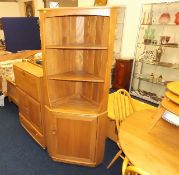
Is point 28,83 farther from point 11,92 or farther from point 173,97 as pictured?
Result: point 173,97

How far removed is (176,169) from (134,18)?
3439 mm

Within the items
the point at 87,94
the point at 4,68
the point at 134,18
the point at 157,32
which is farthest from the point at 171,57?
the point at 4,68

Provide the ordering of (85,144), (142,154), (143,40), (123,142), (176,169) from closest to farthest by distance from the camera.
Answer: (176,169) < (142,154) < (123,142) < (85,144) < (143,40)

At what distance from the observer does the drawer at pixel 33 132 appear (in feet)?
7.47

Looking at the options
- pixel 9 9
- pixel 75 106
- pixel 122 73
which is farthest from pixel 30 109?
pixel 9 9

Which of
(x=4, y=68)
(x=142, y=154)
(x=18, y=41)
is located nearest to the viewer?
(x=142, y=154)

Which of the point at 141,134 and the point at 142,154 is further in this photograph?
the point at 141,134

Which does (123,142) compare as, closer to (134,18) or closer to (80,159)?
(80,159)

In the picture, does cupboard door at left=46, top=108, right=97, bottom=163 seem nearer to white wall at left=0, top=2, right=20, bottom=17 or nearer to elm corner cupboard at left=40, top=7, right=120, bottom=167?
elm corner cupboard at left=40, top=7, right=120, bottom=167

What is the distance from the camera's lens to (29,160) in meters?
2.13

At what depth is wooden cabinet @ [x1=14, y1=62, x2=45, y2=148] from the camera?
2.06 meters

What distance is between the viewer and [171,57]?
352 cm

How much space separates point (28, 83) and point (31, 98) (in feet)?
0.63

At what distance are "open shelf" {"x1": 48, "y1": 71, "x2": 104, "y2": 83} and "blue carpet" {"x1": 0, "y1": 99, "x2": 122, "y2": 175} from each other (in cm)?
101
